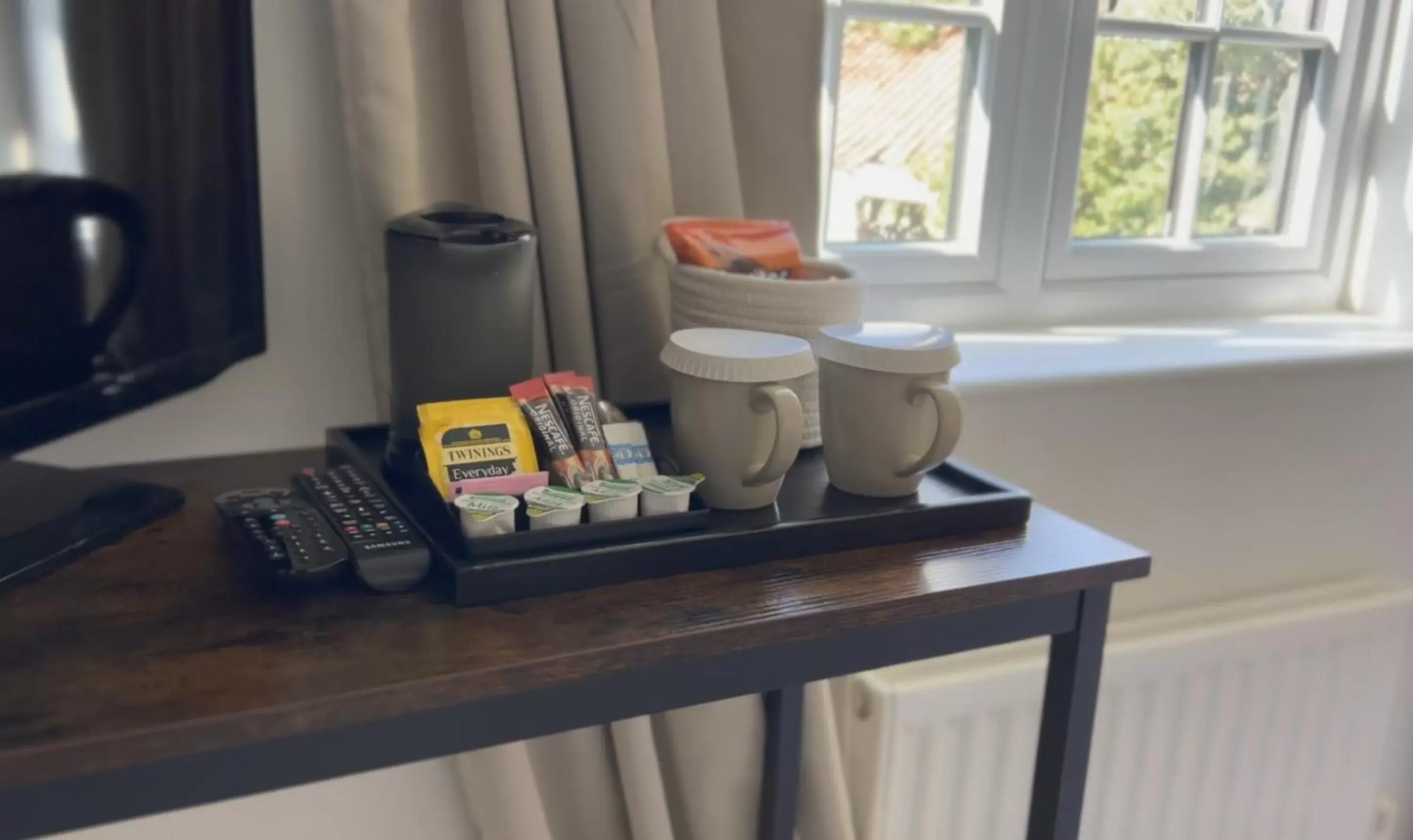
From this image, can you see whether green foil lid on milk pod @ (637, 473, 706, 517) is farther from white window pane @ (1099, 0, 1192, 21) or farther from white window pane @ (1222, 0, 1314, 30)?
white window pane @ (1222, 0, 1314, 30)

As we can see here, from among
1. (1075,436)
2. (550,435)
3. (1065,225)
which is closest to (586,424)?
(550,435)

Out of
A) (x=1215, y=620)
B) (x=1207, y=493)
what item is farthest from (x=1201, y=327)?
(x=1215, y=620)

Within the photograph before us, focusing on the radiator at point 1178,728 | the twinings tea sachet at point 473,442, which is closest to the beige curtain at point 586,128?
the twinings tea sachet at point 473,442

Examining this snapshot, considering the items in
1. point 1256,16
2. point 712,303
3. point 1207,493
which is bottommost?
point 1207,493

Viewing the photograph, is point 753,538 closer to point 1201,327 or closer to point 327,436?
point 327,436

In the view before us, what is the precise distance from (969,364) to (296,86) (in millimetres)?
749

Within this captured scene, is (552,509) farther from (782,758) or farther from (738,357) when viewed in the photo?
(782,758)

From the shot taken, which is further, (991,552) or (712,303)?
(712,303)

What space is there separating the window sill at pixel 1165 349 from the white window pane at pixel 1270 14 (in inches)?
15.6

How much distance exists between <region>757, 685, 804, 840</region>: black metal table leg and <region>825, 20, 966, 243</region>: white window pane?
583 millimetres

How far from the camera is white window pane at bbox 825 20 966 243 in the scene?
1.34m

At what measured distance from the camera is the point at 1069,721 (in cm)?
77

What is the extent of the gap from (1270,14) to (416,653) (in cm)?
148

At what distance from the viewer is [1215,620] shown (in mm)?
1365
